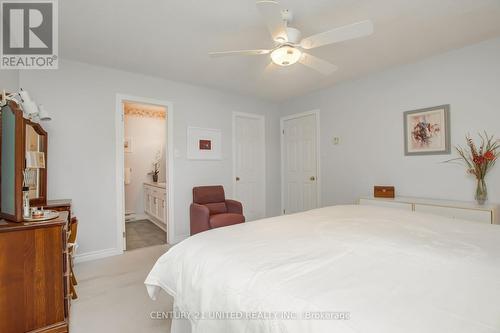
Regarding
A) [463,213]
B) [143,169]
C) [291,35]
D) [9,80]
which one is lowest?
[463,213]

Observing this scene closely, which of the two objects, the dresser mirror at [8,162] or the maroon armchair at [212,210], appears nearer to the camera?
the dresser mirror at [8,162]

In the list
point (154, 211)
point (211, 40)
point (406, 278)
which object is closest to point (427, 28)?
point (211, 40)

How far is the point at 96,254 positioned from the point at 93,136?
5.04 ft

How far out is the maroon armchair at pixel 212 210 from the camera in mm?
3197

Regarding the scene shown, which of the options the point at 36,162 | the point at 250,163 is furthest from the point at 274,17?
the point at 250,163

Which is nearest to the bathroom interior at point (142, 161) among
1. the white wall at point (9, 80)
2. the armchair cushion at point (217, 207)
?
the armchair cushion at point (217, 207)

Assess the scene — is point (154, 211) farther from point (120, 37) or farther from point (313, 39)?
point (313, 39)

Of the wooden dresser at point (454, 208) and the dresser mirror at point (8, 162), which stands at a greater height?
the dresser mirror at point (8, 162)

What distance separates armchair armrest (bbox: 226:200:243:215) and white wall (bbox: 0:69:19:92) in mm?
2860

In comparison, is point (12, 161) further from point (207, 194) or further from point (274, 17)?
point (207, 194)

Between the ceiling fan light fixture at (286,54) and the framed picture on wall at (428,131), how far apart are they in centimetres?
198

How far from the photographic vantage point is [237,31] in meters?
2.35

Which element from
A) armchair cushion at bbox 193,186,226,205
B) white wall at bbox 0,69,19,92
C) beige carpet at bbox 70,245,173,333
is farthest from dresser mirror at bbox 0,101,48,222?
armchair cushion at bbox 193,186,226,205

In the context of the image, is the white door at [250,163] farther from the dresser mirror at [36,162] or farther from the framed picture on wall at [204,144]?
the dresser mirror at [36,162]
